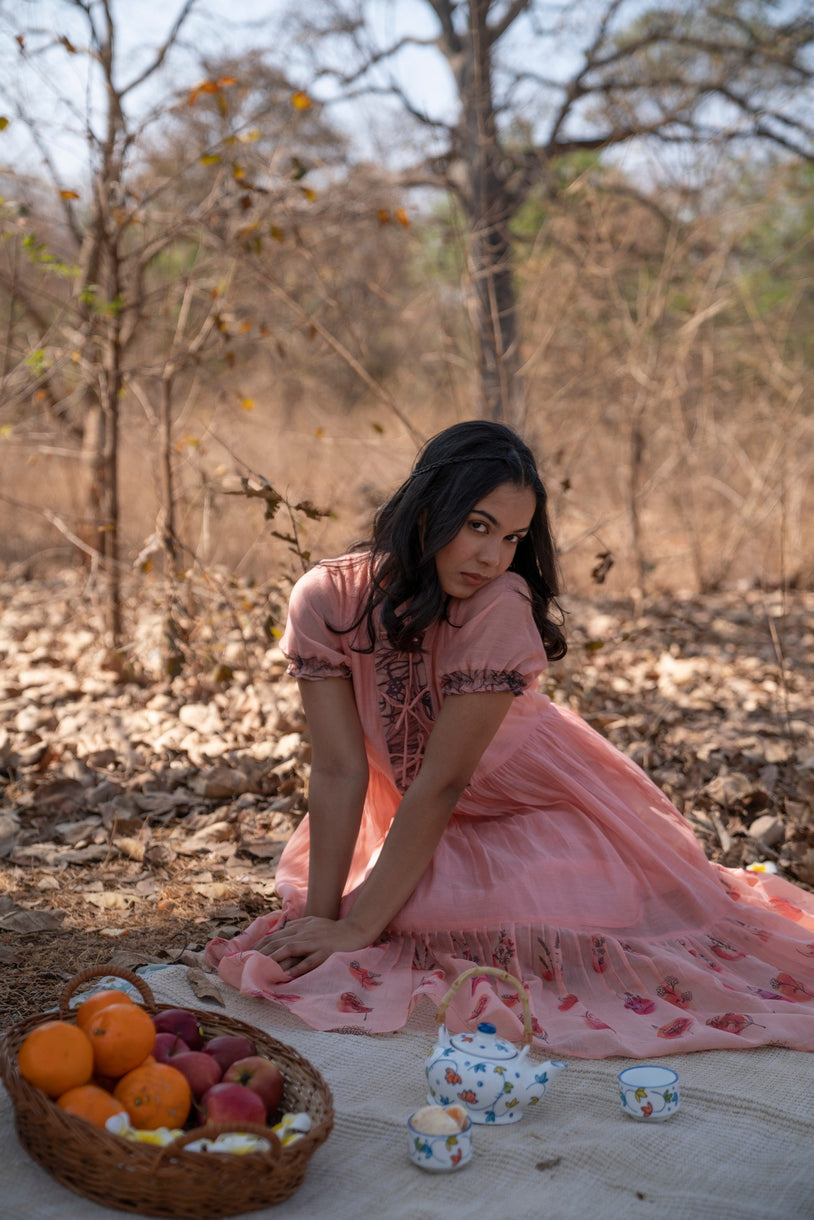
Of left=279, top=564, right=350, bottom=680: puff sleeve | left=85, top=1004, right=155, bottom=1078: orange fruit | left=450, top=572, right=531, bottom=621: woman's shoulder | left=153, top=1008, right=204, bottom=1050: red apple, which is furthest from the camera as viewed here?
left=279, top=564, right=350, bottom=680: puff sleeve

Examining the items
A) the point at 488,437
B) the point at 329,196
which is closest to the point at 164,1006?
the point at 488,437

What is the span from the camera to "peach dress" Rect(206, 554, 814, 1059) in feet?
7.50

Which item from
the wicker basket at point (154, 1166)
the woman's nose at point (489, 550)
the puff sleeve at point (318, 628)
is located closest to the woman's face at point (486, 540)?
the woman's nose at point (489, 550)

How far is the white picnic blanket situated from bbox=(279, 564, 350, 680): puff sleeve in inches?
31.9

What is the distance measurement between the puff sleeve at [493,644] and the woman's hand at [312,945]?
0.58 metres

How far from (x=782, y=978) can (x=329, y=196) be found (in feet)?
16.2

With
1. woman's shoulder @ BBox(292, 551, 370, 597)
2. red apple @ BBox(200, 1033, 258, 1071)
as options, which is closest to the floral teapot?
red apple @ BBox(200, 1033, 258, 1071)

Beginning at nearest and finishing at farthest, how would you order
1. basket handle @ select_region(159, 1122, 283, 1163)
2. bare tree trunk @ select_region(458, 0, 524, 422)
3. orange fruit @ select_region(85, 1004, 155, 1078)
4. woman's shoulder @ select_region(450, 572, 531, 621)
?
basket handle @ select_region(159, 1122, 283, 1163), orange fruit @ select_region(85, 1004, 155, 1078), woman's shoulder @ select_region(450, 572, 531, 621), bare tree trunk @ select_region(458, 0, 524, 422)

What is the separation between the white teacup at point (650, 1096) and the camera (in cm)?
193

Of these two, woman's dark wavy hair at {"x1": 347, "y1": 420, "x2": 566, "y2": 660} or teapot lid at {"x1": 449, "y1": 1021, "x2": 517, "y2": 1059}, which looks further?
woman's dark wavy hair at {"x1": 347, "y1": 420, "x2": 566, "y2": 660}

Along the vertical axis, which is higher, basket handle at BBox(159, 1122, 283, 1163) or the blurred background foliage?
the blurred background foliage

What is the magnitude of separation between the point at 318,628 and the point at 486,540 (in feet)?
1.54

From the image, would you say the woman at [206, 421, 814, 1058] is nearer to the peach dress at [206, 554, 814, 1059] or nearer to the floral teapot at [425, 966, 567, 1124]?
the peach dress at [206, 554, 814, 1059]

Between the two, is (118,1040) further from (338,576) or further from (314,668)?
(338,576)
